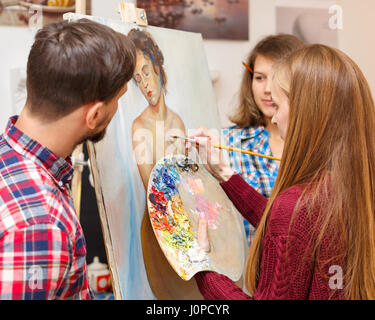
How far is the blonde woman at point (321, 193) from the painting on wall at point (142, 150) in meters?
0.30

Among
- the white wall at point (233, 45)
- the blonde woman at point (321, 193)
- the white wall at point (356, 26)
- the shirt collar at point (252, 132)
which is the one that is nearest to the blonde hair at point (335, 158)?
the blonde woman at point (321, 193)

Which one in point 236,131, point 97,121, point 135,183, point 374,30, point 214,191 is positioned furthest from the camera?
point 374,30

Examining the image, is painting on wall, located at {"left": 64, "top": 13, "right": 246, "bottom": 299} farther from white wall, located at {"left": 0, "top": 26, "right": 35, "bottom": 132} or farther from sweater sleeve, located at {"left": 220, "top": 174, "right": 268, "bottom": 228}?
white wall, located at {"left": 0, "top": 26, "right": 35, "bottom": 132}

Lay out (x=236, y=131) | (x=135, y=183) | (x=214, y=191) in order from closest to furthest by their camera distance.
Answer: (x=135, y=183) → (x=214, y=191) → (x=236, y=131)

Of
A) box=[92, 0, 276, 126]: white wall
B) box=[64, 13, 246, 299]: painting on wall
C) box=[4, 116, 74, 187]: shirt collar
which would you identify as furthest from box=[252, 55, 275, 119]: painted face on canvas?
box=[4, 116, 74, 187]: shirt collar

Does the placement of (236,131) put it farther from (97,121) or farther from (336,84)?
(97,121)

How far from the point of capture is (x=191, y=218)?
55.1 inches

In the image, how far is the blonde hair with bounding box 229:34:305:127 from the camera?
192 centimetres

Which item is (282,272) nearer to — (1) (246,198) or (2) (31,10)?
(1) (246,198)

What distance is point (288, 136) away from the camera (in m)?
1.13

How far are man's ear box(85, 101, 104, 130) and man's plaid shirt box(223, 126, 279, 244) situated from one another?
3.12ft
